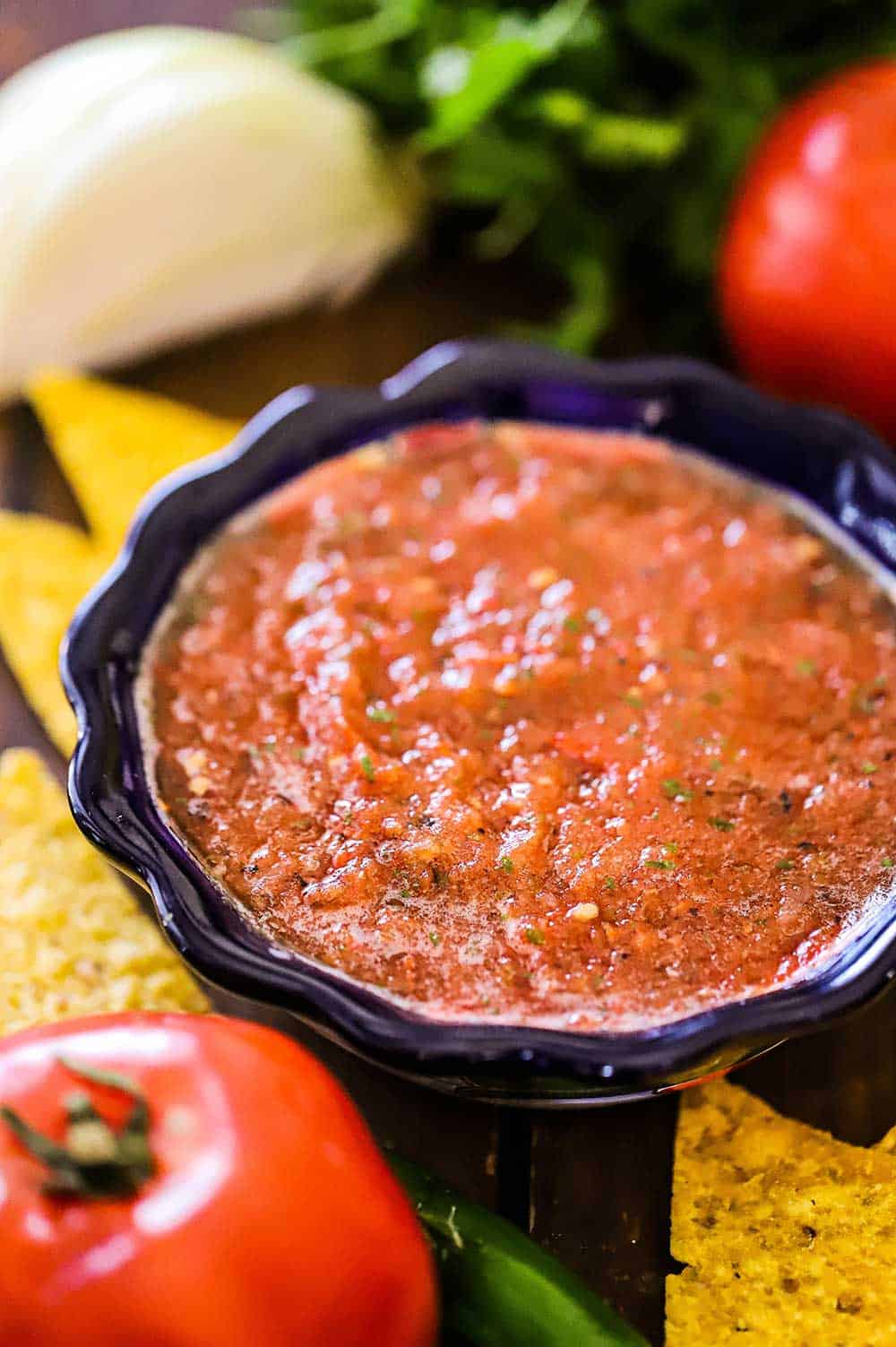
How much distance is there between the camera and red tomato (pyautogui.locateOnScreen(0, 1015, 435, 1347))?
1339mm

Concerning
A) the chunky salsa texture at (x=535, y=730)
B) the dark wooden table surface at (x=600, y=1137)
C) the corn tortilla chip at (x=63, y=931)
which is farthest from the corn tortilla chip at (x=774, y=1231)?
the corn tortilla chip at (x=63, y=931)

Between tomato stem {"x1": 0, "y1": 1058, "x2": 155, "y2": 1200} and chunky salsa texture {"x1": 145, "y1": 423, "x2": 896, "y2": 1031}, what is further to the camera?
chunky salsa texture {"x1": 145, "y1": 423, "x2": 896, "y2": 1031}

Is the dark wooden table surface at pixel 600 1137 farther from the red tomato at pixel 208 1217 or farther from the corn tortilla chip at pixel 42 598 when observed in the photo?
the red tomato at pixel 208 1217

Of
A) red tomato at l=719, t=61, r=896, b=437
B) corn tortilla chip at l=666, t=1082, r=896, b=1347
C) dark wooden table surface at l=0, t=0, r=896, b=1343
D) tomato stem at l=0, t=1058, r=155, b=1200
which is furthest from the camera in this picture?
red tomato at l=719, t=61, r=896, b=437

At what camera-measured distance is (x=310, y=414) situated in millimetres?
2252

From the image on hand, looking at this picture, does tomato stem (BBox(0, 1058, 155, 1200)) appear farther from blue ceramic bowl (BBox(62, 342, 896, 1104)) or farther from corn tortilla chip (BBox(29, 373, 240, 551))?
corn tortilla chip (BBox(29, 373, 240, 551))

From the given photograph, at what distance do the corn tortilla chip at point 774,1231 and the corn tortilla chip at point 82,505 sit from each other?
1108 millimetres

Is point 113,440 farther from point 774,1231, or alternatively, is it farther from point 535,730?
point 774,1231

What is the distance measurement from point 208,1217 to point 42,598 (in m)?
1.25

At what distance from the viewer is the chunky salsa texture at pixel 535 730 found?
167cm

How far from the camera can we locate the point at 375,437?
2.30 metres

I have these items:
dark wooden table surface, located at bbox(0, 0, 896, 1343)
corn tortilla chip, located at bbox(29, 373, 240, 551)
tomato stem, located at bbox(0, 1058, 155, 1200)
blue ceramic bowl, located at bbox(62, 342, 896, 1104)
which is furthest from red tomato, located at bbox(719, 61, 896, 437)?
tomato stem, located at bbox(0, 1058, 155, 1200)

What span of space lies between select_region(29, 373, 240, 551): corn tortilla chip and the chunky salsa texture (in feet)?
1.28

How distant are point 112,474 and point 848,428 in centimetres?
121
